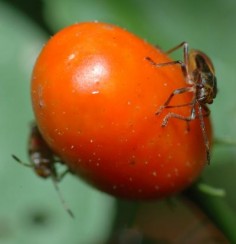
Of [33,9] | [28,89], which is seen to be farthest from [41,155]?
[33,9]

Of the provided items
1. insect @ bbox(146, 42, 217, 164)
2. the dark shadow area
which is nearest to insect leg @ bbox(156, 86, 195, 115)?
insect @ bbox(146, 42, 217, 164)

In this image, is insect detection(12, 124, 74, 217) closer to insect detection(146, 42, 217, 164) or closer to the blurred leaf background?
insect detection(146, 42, 217, 164)

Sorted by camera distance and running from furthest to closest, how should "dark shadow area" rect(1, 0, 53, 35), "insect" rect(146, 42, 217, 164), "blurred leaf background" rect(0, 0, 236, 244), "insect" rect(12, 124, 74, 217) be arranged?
"dark shadow area" rect(1, 0, 53, 35) < "blurred leaf background" rect(0, 0, 236, 244) < "insect" rect(12, 124, 74, 217) < "insect" rect(146, 42, 217, 164)

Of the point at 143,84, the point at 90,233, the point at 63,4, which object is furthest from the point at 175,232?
the point at 143,84

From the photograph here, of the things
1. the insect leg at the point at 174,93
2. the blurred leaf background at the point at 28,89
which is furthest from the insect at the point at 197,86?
the blurred leaf background at the point at 28,89

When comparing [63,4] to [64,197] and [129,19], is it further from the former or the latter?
[64,197]

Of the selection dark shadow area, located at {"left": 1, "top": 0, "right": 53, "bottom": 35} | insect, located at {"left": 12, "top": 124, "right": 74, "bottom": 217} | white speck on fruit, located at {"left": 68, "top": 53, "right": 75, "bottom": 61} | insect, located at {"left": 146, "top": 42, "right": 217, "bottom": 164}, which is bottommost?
insect, located at {"left": 12, "top": 124, "right": 74, "bottom": 217}

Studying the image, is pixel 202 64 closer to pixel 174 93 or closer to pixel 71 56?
pixel 174 93
